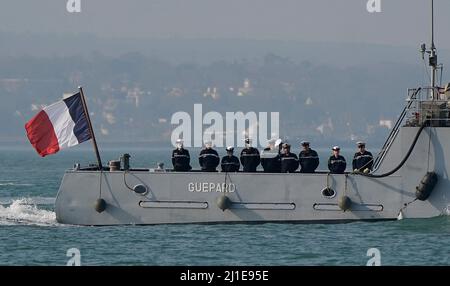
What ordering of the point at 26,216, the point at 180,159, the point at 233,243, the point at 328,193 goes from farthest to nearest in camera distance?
the point at 26,216 < the point at 180,159 < the point at 328,193 < the point at 233,243

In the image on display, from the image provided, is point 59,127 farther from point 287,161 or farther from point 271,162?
point 287,161

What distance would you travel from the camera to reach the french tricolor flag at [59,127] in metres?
37.3

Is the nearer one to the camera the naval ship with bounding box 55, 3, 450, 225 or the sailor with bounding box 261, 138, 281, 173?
the naval ship with bounding box 55, 3, 450, 225

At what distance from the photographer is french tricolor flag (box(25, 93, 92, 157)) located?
1469 inches

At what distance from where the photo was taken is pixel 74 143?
3756 centimetres

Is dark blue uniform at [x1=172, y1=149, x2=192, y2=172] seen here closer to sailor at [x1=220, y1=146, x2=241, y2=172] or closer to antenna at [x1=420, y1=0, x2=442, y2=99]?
sailor at [x1=220, y1=146, x2=241, y2=172]

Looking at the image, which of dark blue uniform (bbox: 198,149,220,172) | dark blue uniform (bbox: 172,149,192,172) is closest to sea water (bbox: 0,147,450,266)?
dark blue uniform (bbox: 198,149,220,172)

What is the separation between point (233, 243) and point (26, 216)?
9.37m

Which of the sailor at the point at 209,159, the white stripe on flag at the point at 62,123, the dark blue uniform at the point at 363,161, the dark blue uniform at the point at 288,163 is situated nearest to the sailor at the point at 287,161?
the dark blue uniform at the point at 288,163

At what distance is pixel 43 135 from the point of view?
37438 mm

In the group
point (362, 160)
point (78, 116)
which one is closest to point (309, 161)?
point (362, 160)

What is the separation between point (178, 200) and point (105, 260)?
208 inches
